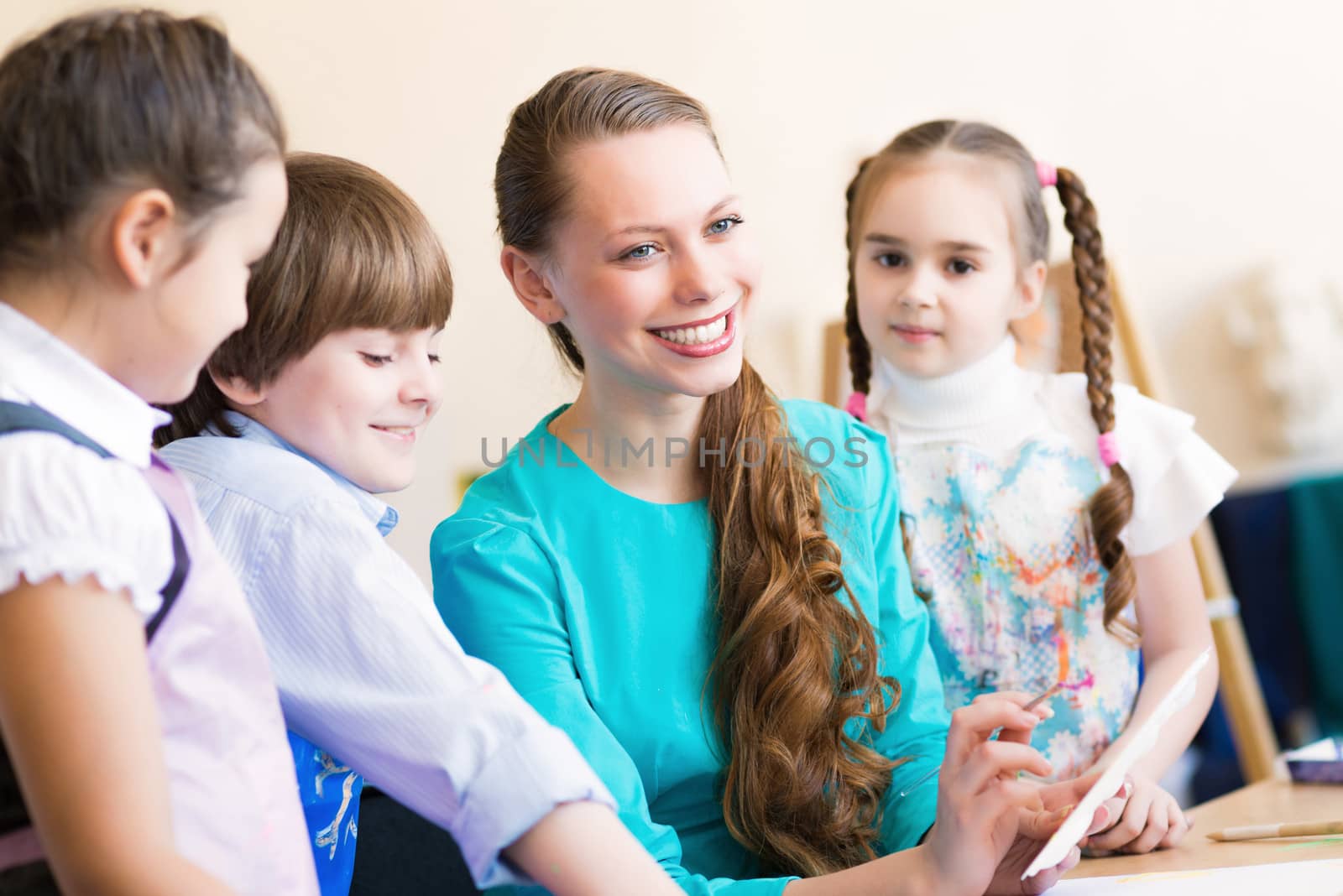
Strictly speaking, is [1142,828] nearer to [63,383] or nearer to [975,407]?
[975,407]

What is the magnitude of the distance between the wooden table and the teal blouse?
160mm

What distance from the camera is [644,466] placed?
1.11 metres

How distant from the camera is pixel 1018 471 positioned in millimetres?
1260

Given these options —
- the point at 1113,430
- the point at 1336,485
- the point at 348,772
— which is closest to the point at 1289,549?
the point at 1336,485

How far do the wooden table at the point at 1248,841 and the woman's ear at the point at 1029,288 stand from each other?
53 cm

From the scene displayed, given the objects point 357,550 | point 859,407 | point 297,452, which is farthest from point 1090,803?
point 859,407

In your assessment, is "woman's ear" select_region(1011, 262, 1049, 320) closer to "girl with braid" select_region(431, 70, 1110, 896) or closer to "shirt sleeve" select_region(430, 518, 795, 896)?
"girl with braid" select_region(431, 70, 1110, 896)

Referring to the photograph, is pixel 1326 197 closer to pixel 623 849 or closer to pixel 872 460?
pixel 872 460

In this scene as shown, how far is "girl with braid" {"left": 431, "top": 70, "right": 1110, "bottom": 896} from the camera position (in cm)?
100

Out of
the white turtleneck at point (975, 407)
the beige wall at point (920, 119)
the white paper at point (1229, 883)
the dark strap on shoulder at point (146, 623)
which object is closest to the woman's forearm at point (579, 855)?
the dark strap on shoulder at point (146, 623)

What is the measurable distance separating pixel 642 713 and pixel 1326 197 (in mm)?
1998

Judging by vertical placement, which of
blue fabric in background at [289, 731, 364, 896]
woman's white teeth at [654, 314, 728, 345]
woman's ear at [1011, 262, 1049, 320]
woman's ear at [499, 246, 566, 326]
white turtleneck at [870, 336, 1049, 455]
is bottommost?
blue fabric in background at [289, 731, 364, 896]

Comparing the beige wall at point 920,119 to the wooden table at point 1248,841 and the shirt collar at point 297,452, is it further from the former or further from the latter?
the wooden table at point 1248,841

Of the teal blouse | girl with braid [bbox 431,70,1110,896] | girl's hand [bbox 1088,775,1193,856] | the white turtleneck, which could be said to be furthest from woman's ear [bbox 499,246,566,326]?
girl's hand [bbox 1088,775,1193,856]
